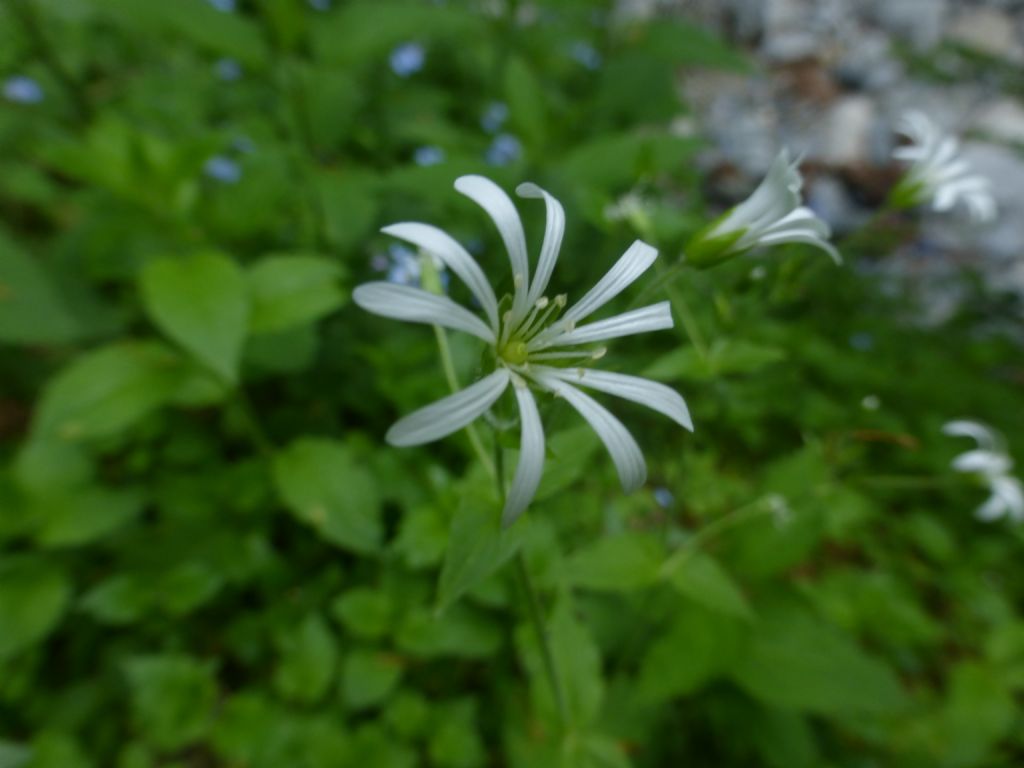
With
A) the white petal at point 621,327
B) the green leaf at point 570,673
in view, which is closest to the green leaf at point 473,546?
the white petal at point 621,327

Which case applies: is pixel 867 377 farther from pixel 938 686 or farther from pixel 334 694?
pixel 334 694

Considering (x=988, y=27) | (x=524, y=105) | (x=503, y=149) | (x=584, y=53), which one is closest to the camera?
(x=524, y=105)

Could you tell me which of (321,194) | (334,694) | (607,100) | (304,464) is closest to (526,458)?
(304,464)

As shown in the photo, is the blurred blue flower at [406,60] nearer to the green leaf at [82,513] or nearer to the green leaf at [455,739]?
the green leaf at [82,513]

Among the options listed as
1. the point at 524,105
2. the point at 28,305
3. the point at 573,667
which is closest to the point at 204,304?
the point at 28,305

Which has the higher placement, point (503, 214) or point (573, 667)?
point (503, 214)

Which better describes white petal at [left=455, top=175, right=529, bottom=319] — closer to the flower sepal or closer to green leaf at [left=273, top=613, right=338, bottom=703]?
the flower sepal

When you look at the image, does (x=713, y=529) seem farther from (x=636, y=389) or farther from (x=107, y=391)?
(x=107, y=391)
